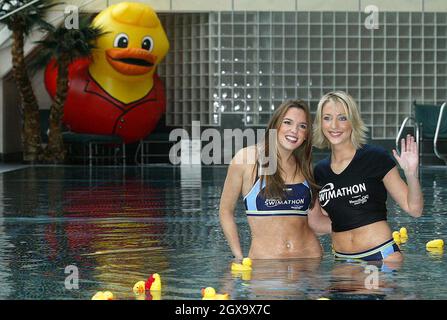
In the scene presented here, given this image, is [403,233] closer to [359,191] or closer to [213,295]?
[359,191]

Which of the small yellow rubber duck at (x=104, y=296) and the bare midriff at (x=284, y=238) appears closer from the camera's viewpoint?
the small yellow rubber duck at (x=104, y=296)

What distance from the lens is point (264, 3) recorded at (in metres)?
23.4

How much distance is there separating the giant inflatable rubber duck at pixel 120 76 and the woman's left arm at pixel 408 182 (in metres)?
15.6

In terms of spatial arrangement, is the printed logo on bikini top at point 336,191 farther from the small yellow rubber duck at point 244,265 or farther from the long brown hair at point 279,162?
the small yellow rubber duck at point 244,265

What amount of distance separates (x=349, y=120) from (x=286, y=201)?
0.61 meters

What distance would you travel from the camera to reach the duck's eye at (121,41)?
21.4 m

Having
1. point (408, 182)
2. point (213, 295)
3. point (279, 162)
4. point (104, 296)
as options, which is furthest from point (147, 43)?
point (213, 295)

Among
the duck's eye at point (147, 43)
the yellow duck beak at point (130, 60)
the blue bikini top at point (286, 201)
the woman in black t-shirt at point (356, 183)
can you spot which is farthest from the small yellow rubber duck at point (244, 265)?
the duck's eye at point (147, 43)

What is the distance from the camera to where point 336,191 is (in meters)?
5.99

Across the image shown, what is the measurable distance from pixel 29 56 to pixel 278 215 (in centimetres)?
1881

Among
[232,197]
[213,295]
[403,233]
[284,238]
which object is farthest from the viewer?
[403,233]

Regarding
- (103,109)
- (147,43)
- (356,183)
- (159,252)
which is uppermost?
(147,43)

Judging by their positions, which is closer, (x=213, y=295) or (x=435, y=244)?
(x=213, y=295)
